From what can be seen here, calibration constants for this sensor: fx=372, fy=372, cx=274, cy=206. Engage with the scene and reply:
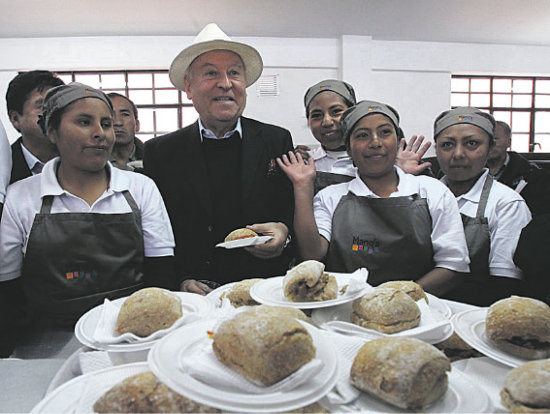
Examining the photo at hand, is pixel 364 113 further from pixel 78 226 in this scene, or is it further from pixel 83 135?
pixel 78 226

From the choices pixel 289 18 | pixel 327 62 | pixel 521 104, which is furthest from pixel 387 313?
pixel 521 104

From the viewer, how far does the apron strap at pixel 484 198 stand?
2.04 metres

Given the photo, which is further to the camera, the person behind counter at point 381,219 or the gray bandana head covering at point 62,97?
the person behind counter at point 381,219

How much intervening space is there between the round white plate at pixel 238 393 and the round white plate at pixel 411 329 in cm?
20

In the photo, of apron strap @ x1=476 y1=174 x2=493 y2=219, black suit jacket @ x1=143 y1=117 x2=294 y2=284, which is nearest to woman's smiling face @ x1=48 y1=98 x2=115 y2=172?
black suit jacket @ x1=143 y1=117 x2=294 y2=284

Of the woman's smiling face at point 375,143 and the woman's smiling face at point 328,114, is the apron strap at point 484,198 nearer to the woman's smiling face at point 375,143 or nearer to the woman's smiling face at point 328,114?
the woman's smiling face at point 375,143

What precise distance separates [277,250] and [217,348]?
1094 mm

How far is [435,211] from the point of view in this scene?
6.02 feet

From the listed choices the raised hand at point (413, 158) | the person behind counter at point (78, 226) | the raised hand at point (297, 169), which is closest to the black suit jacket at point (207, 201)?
the raised hand at point (297, 169)

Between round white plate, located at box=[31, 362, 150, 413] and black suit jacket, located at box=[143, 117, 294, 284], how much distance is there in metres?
1.33

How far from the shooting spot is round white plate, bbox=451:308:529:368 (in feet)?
2.75

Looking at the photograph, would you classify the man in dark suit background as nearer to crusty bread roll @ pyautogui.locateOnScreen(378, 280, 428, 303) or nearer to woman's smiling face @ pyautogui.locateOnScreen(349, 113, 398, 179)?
woman's smiling face @ pyautogui.locateOnScreen(349, 113, 398, 179)

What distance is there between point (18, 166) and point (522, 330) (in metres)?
2.35

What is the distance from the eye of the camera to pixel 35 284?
158 centimetres
